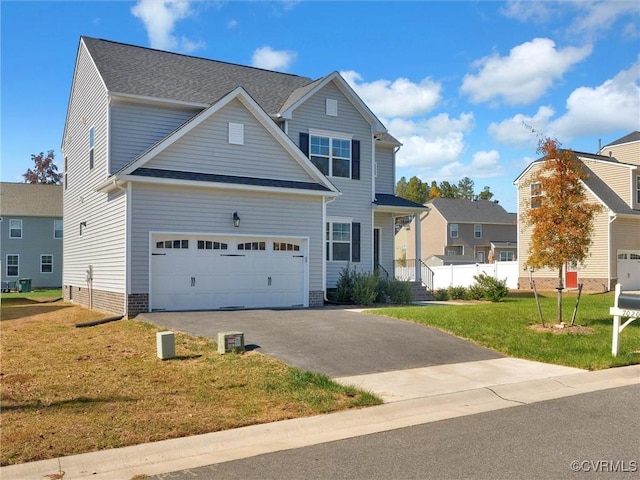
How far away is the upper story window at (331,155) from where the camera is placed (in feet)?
72.1

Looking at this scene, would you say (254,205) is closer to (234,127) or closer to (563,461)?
(234,127)

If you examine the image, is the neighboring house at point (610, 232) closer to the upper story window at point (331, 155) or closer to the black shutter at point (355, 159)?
the black shutter at point (355, 159)

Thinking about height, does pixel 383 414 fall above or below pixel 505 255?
below

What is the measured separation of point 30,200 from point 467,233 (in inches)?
1559

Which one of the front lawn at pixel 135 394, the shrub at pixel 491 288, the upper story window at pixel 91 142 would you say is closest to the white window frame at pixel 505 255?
the shrub at pixel 491 288

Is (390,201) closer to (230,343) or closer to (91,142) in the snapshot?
(91,142)

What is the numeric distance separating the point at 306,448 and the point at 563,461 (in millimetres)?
2548

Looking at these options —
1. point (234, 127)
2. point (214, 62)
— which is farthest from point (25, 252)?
point (234, 127)

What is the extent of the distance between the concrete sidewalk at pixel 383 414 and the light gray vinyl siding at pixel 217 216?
351 inches

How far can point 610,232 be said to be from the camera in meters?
31.5

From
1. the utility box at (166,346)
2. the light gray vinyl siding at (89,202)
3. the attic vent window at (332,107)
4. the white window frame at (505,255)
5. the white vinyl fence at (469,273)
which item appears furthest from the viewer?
the white window frame at (505,255)

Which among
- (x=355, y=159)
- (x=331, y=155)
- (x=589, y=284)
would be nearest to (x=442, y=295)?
(x=355, y=159)

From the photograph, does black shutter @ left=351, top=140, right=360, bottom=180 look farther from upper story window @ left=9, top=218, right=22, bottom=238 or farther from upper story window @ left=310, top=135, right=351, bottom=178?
upper story window @ left=9, top=218, right=22, bottom=238

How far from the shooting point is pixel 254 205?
58.6 ft
